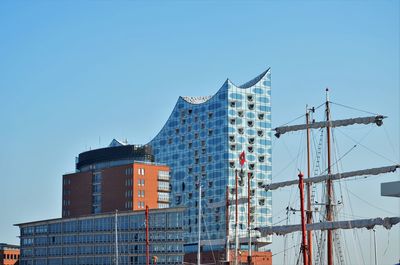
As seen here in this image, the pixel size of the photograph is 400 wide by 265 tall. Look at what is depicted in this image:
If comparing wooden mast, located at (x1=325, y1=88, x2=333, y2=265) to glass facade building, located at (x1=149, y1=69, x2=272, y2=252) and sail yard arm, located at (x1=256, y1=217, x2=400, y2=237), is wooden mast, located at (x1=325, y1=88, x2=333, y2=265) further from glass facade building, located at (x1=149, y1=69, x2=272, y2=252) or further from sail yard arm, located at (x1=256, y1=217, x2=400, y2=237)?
glass facade building, located at (x1=149, y1=69, x2=272, y2=252)

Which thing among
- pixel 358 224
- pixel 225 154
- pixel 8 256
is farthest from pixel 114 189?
pixel 358 224

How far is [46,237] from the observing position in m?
160

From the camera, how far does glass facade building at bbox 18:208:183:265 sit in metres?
143

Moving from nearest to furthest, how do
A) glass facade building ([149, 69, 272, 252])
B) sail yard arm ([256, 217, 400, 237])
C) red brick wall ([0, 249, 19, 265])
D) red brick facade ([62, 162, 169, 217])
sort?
sail yard arm ([256, 217, 400, 237]) → red brick facade ([62, 162, 169, 217]) → glass facade building ([149, 69, 272, 252]) → red brick wall ([0, 249, 19, 265])

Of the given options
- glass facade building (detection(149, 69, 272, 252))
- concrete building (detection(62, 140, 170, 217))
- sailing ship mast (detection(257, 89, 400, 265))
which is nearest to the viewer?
sailing ship mast (detection(257, 89, 400, 265))

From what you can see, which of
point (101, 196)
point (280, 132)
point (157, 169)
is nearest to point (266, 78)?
point (157, 169)

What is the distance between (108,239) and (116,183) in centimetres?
3342

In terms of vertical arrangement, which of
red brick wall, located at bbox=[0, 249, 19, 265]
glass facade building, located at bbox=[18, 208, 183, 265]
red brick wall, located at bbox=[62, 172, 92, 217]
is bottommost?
red brick wall, located at bbox=[0, 249, 19, 265]

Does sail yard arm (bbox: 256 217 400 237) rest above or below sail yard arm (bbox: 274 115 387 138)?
below

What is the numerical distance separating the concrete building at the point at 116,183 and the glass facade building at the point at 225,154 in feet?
27.2

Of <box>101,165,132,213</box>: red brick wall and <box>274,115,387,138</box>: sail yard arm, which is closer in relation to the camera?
<box>274,115,387,138</box>: sail yard arm

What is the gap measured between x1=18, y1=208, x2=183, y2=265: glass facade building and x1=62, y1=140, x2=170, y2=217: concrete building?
20.1 meters

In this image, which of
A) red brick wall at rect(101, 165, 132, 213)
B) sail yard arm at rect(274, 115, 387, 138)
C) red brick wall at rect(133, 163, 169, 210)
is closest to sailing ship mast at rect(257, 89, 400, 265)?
sail yard arm at rect(274, 115, 387, 138)

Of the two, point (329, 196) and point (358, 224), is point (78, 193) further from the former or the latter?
point (358, 224)
